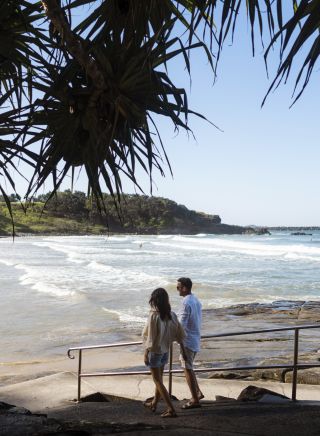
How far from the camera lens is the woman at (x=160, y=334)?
4.18 metres

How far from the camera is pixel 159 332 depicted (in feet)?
13.9

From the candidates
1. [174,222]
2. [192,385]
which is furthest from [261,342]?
[174,222]

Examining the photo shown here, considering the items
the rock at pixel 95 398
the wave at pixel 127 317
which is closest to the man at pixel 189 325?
the rock at pixel 95 398

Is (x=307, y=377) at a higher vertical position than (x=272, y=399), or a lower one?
lower

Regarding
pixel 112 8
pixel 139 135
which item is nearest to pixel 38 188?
pixel 139 135

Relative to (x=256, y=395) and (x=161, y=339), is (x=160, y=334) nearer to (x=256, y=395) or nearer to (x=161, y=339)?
(x=161, y=339)

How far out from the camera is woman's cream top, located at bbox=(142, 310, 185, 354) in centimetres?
421

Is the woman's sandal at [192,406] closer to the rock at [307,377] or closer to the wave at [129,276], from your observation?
the rock at [307,377]

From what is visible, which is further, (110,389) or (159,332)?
(110,389)

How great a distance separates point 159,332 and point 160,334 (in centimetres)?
2

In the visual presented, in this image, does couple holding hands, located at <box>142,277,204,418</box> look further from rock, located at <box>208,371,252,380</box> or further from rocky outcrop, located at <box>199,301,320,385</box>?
rock, located at <box>208,371,252,380</box>

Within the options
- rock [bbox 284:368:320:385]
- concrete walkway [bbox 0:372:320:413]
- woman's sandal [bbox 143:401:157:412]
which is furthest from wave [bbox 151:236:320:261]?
woman's sandal [bbox 143:401:157:412]

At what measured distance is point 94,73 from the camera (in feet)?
10.5

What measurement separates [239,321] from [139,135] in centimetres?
1258
